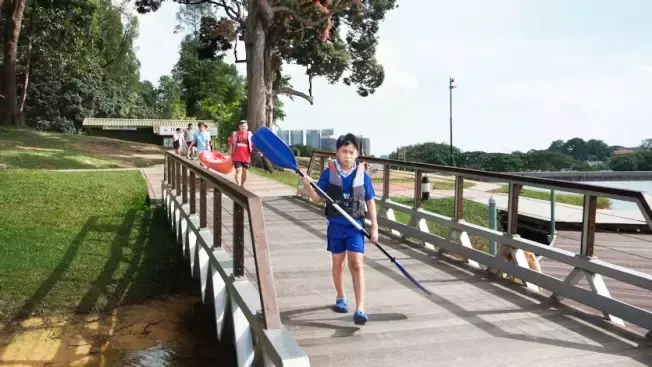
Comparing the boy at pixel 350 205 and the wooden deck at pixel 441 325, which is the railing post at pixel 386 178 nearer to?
the wooden deck at pixel 441 325

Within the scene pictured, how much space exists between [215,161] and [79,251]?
5.80m

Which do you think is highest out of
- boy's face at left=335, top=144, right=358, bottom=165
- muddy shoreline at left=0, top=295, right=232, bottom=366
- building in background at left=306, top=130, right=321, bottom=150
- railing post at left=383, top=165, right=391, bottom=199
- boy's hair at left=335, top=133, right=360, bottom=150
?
building in background at left=306, top=130, right=321, bottom=150

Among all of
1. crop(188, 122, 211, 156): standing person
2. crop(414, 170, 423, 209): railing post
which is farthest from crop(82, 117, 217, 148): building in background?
crop(414, 170, 423, 209): railing post

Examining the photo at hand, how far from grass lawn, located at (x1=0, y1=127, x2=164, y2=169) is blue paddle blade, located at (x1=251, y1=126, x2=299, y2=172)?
16.1 metres

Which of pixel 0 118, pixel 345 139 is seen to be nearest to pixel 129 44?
pixel 0 118

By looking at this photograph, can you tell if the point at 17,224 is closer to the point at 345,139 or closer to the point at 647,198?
the point at 345,139

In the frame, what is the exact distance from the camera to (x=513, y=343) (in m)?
4.30

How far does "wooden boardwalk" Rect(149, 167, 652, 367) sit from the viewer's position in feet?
13.2

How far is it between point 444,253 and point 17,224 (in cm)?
869

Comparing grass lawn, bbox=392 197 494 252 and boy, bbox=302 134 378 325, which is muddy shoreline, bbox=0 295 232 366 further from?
grass lawn, bbox=392 197 494 252

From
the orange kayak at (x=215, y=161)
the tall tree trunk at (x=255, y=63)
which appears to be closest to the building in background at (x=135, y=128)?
the tall tree trunk at (x=255, y=63)

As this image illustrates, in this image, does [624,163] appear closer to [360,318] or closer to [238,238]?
[360,318]

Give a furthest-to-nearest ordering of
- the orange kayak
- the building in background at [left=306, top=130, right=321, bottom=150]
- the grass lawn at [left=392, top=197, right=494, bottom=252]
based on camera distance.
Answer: the building in background at [left=306, top=130, right=321, bottom=150]
the grass lawn at [left=392, top=197, right=494, bottom=252]
the orange kayak

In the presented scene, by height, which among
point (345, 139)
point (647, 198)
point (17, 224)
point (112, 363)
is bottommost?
point (112, 363)
